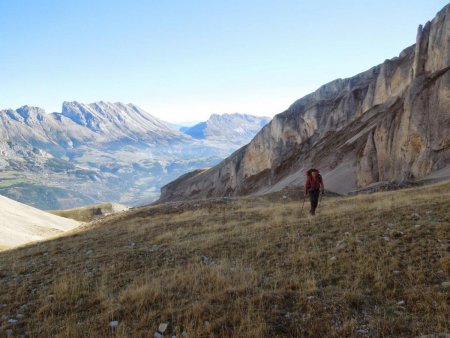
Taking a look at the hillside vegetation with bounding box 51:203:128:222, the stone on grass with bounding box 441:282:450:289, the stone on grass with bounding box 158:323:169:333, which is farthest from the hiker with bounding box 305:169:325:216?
the hillside vegetation with bounding box 51:203:128:222

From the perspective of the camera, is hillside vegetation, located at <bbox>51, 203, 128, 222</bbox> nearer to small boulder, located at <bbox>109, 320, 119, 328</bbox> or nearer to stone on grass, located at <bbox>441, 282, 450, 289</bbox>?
small boulder, located at <bbox>109, 320, 119, 328</bbox>

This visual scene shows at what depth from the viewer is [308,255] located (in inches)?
412

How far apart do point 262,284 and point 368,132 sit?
49.9 m

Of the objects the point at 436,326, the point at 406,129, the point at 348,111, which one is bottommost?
the point at 436,326

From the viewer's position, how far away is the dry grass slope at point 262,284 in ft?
21.7

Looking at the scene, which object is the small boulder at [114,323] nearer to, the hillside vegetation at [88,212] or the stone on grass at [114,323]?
the stone on grass at [114,323]

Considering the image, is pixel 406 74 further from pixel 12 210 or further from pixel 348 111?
pixel 12 210

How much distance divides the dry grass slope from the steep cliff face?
88.1 ft

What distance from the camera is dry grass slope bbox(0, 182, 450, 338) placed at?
6.61 metres

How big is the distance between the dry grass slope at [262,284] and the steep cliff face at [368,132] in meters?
26.9

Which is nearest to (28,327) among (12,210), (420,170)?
(420,170)

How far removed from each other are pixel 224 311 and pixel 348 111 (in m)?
66.9

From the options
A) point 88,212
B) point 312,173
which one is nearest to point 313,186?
point 312,173

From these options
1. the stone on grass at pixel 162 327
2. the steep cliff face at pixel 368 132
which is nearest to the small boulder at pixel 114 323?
the stone on grass at pixel 162 327
